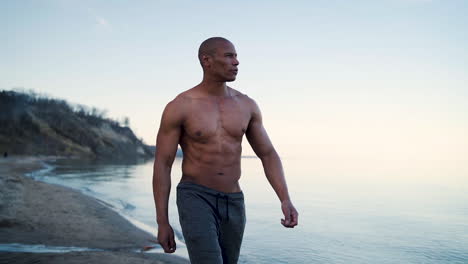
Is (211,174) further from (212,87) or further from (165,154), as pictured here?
(212,87)

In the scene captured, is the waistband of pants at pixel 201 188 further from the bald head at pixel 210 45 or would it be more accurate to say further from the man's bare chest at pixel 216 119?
the bald head at pixel 210 45

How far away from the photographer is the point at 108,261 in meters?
5.62

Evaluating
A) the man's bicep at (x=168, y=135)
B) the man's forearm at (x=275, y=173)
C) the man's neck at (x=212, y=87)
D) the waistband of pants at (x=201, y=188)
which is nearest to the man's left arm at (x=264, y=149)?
the man's forearm at (x=275, y=173)

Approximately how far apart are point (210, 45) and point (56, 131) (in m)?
89.7

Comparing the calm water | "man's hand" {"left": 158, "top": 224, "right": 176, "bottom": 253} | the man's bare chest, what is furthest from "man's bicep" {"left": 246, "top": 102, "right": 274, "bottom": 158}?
the calm water

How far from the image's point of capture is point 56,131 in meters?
84.8

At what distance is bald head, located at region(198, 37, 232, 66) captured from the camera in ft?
10.3

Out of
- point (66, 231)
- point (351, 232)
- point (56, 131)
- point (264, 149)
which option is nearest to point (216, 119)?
point (264, 149)

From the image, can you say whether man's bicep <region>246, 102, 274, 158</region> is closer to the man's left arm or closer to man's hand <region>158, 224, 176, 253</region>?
the man's left arm

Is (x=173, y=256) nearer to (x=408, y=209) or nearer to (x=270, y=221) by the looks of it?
(x=270, y=221)

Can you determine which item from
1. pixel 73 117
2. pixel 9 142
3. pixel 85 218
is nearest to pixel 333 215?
pixel 85 218

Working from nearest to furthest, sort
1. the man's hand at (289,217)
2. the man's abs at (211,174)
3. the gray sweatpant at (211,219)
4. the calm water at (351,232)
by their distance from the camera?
the gray sweatpant at (211,219) < the man's hand at (289,217) < the man's abs at (211,174) < the calm water at (351,232)

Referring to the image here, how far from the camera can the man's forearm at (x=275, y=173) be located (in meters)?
3.16

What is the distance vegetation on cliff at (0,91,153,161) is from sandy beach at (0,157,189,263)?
59.8 meters
